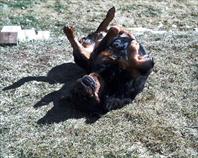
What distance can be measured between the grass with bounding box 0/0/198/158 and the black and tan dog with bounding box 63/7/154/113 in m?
0.14

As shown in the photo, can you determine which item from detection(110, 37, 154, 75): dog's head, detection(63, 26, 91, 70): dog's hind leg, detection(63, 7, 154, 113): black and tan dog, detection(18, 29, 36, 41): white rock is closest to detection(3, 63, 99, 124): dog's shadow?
detection(63, 7, 154, 113): black and tan dog

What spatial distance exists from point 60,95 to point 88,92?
80 cm

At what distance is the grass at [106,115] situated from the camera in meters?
5.32

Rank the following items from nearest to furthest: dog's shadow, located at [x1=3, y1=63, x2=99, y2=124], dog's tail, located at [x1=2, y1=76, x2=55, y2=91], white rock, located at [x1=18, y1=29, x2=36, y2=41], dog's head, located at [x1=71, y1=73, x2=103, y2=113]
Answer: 1. dog's head, located at [x1=71, y1=73, x2=103, y2=113]
2. dog's shadow, located at [x1=3, y1=63, x2=99, y2=124]
3. dog's tail, located at [x1=2, y1=76, x2=55, y2=91]
4. white rock, located at [x1=18, y1=29, x2=36, y2=41]

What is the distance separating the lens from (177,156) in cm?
523

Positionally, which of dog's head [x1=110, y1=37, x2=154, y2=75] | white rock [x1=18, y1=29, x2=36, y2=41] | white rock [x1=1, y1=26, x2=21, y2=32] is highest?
dog's head [x1=110, y1=37, x2=154, y2=75]

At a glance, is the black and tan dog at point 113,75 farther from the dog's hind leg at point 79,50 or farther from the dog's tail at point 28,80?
the dog's tail at point 28,80

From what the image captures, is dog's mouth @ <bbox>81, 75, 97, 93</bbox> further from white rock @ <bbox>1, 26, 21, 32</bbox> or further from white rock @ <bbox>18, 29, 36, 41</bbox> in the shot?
white rock @ <bbox>1, 26, 21, 32</bbox>

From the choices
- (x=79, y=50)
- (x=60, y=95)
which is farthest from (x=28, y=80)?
(x=79, y=50)

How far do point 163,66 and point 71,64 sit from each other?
1.26m

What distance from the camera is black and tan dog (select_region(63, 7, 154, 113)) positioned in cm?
568

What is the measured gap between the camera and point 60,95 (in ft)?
20.6

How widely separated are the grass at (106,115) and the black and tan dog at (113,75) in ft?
0.47

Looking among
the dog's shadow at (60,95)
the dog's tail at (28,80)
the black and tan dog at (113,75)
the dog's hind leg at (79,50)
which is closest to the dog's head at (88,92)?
the black and tan dog at (113,75)
